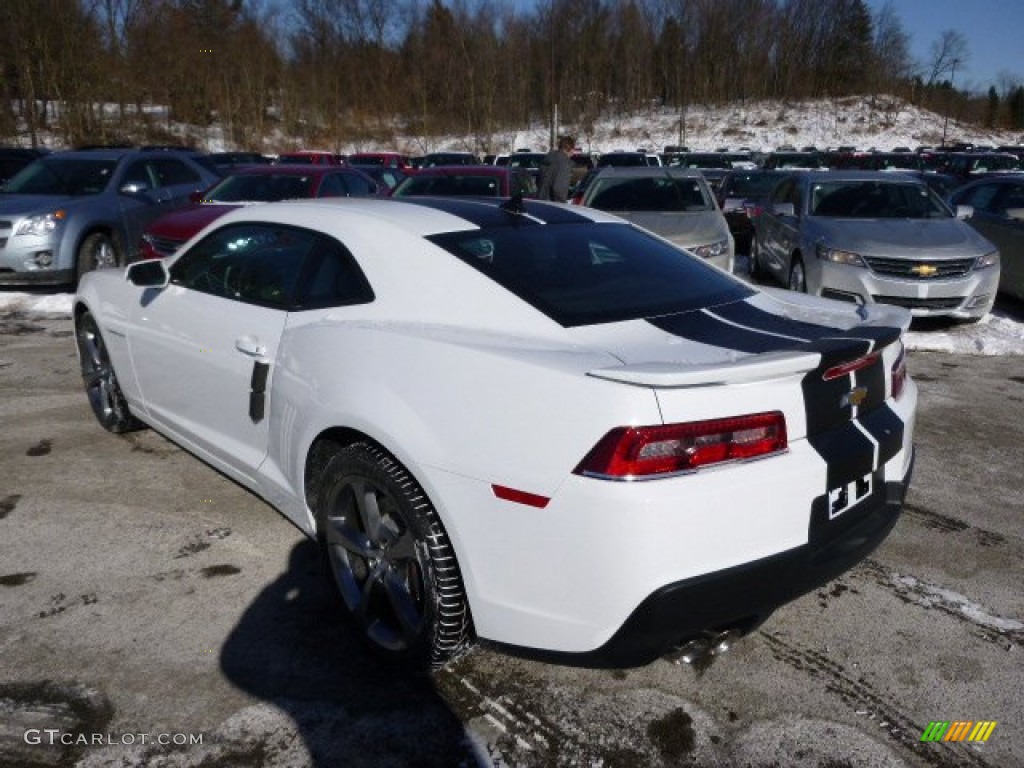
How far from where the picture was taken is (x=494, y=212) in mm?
3377

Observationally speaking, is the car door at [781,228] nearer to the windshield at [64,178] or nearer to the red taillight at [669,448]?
the red taillight at [669,448]

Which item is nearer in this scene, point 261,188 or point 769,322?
point 769,322

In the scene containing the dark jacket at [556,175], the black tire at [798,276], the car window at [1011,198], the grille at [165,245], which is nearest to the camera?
the grille at [165,245]

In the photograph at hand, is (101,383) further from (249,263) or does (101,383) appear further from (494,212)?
(494,212)

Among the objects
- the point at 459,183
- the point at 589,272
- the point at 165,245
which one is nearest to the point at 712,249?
the point at 459,183

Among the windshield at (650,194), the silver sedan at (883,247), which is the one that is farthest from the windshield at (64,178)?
the silver sedan at (883,247)

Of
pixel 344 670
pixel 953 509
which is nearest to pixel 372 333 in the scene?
pixel 344 670

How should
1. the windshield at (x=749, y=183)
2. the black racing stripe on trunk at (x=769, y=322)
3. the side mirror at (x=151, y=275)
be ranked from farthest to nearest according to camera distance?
1. the windshield at (x=749, y=183)
2. the side mirror at (x=151, y=275)
3. the black racing stripe on trunk at (x=769, y=322)

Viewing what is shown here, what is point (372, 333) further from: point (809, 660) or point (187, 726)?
point (809, 660)

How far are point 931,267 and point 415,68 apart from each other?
52528 millimetres

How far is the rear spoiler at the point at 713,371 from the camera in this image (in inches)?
79.4

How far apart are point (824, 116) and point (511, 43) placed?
23211mm

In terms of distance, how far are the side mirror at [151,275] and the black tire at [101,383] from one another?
0.91 metres

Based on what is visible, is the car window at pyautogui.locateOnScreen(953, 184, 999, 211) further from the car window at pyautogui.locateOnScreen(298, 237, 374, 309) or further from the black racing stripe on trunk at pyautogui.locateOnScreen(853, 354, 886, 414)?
the car window at pyautogui.locateOnScreen(298, 237, 374, 309)
